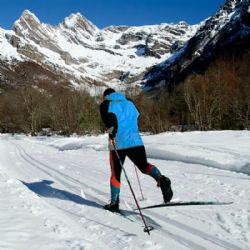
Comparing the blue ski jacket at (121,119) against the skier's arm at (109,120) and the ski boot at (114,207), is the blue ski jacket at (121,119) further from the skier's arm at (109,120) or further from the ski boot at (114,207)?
the ski boot at (114,207)

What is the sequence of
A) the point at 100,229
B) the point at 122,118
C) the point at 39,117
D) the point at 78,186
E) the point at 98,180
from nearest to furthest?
the point at 100,229 → the point at 122,118 → the point at 78,186 → the point at 98,180 → the point at 39,117

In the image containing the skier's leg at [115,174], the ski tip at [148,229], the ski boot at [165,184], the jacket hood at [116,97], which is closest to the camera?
the ski tip at [148,229]

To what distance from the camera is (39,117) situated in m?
77.8

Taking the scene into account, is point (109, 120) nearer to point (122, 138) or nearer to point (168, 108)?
point (122, 138)

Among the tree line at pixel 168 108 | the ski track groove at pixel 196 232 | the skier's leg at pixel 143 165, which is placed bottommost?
the ski track groove at pixel 196 232

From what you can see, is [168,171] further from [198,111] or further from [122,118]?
[198,111]

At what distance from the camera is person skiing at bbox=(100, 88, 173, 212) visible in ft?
21.5

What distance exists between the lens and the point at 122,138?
670 cm

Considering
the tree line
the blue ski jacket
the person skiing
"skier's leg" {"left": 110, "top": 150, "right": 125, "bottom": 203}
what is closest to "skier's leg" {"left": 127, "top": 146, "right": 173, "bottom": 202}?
the person skiing

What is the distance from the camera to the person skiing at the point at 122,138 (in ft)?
21.5

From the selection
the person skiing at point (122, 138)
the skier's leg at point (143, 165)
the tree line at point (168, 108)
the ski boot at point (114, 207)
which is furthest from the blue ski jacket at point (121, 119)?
the tree line at point (168, 108)

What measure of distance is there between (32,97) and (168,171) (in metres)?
71.1

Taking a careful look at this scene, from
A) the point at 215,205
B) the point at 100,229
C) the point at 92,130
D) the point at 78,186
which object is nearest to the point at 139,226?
the point at 100,229

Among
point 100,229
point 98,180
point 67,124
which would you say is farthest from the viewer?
point 67,124
